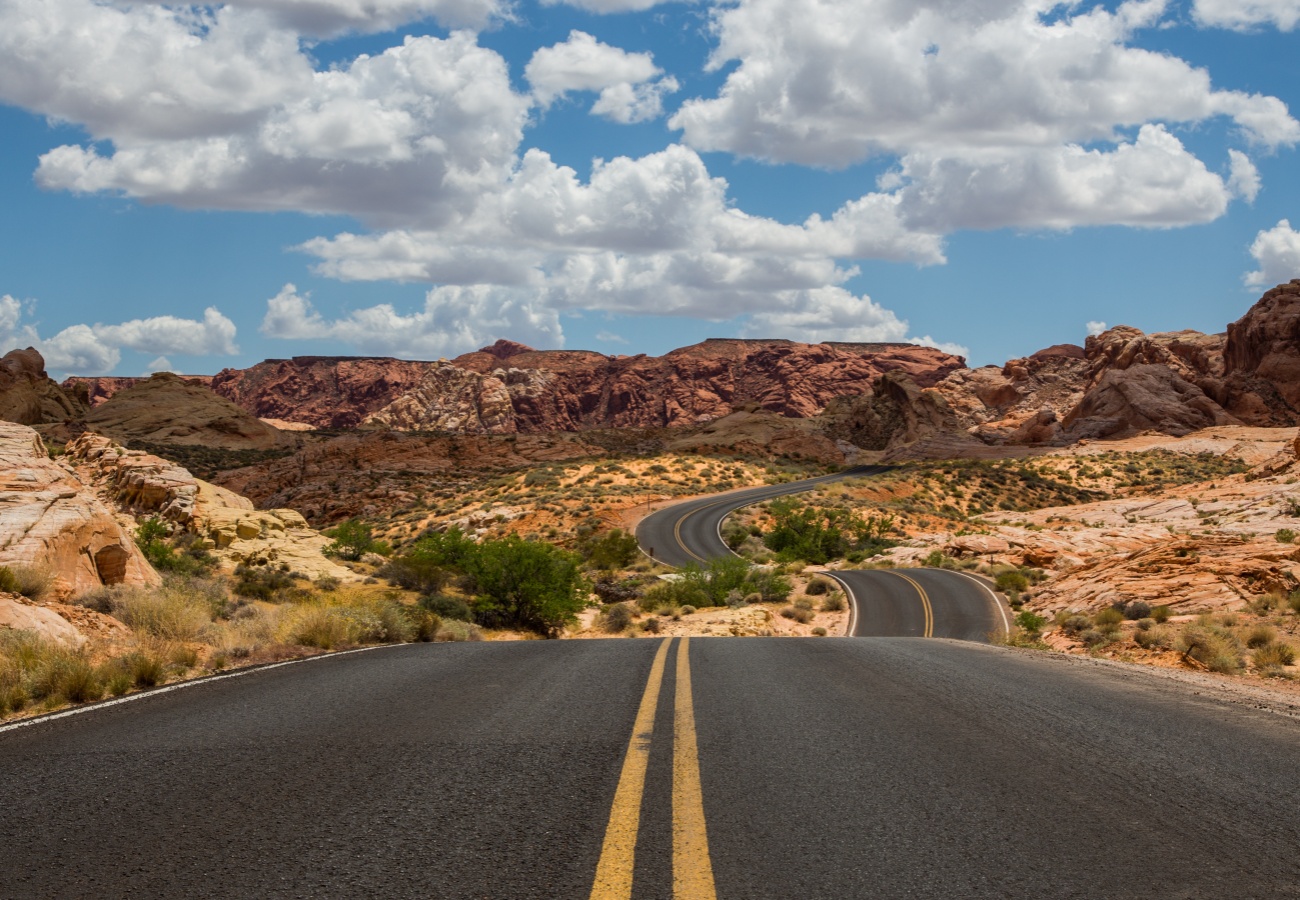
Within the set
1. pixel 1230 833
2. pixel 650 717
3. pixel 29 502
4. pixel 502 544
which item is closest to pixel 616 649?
pixel 650 717

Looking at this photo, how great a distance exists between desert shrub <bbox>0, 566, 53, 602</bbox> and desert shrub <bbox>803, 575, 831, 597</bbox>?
2695 centimetres

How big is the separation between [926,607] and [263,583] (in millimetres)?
21559

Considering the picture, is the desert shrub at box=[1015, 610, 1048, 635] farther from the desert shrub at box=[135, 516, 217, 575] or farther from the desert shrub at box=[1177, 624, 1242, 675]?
the desert shrub at box=[135, 516, 217, 575]

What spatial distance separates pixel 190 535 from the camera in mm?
27125

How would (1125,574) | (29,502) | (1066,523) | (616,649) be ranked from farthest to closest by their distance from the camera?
(1066,523) → (1125,574) → (29,502) → (616,649)

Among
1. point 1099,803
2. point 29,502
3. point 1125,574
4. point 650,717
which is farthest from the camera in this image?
point 1125,574

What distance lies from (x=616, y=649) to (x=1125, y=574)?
1421 centimetres

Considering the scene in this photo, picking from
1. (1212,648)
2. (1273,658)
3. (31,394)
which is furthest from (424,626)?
(31,394)

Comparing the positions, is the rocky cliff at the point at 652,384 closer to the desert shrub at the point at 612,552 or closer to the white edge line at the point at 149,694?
the desert shrub at the point at 612,552

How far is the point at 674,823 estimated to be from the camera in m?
4.27

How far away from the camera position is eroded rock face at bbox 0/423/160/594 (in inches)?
Result: 545

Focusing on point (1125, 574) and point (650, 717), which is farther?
point (1125, 574)

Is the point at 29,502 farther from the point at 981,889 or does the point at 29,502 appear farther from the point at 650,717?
the point at 981,889

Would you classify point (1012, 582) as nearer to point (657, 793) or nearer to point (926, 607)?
point (926, 607)
